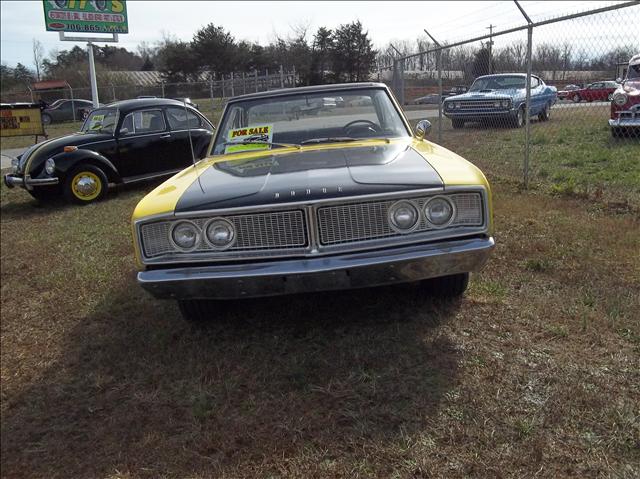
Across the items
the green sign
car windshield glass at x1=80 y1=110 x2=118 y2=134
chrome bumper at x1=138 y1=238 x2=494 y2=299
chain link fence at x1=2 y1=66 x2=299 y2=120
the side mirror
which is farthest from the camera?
chain link fence at x1=2 y1=66 x2=299 y2=120

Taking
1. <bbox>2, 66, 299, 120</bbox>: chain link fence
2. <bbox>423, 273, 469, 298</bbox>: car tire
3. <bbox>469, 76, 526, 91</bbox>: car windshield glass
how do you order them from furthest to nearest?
<bbox>2, 66, 299, 120</bbox>: chain link fence → <bbox>469, 76, 526, 91</bbox>: car windshield glass → <bbox>423, 273, 469, 298</bbox>: car tire

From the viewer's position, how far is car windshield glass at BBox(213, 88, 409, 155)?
3947 mm

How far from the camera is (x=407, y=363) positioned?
2.79m

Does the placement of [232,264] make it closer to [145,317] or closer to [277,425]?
[277,425]

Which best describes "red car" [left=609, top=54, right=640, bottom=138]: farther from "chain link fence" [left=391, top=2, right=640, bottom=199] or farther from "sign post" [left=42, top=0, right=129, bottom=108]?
"sign post" [left=42, top=0, right=129, bottom=108]

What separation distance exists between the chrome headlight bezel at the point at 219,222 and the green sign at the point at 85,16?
16184 millimetres

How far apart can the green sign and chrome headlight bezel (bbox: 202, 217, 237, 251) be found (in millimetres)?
16184

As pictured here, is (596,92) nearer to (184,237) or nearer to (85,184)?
(184,237)

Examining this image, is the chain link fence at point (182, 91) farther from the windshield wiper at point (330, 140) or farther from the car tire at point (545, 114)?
the windshield wiper at point (330, 140)

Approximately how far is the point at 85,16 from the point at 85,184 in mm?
10874

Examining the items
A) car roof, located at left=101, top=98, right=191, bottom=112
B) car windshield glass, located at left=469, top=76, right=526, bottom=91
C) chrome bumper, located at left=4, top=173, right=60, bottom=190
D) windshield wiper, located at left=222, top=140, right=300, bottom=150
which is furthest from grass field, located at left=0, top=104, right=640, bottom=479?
car windshield glass, located at left=469, top=76, right=526, bottom=91

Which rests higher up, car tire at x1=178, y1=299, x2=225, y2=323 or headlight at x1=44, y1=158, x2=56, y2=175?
headlight at x1=44, y1=158, x2=56, y2=175

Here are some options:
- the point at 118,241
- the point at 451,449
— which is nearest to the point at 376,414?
the point at 451,449

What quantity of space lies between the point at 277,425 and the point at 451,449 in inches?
29.6
